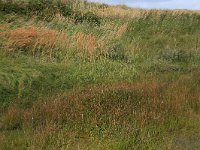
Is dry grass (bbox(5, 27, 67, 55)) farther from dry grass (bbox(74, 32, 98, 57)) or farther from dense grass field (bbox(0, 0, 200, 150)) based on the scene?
dry grass (bbox(74, 32, 98, 57))

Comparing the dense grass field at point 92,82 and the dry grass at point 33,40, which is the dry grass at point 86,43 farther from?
the dry grass at point 33,40

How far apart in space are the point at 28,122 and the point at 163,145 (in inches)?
106

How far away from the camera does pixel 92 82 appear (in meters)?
12.5

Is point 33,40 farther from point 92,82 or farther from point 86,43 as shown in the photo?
point 92,82

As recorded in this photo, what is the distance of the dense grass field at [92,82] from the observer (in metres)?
7.61

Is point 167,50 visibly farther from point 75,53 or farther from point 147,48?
point 75,53

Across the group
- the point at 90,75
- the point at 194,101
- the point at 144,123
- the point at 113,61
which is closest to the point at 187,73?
the point at 113,61

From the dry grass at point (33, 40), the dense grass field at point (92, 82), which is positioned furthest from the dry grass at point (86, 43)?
the dry grass at point (33, 40)

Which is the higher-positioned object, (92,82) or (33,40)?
(33,40)

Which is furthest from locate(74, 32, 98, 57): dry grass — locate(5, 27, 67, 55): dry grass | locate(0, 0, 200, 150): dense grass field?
locate(5, 27, 67, 55): dry grass

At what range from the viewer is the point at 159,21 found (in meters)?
24.1

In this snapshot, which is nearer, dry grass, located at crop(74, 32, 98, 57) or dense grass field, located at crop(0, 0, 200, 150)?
dense grass field, located at crop(0, 0, 200, 150)

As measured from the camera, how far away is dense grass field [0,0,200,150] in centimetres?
761

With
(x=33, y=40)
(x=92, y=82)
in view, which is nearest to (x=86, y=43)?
(x=33, y=40)
